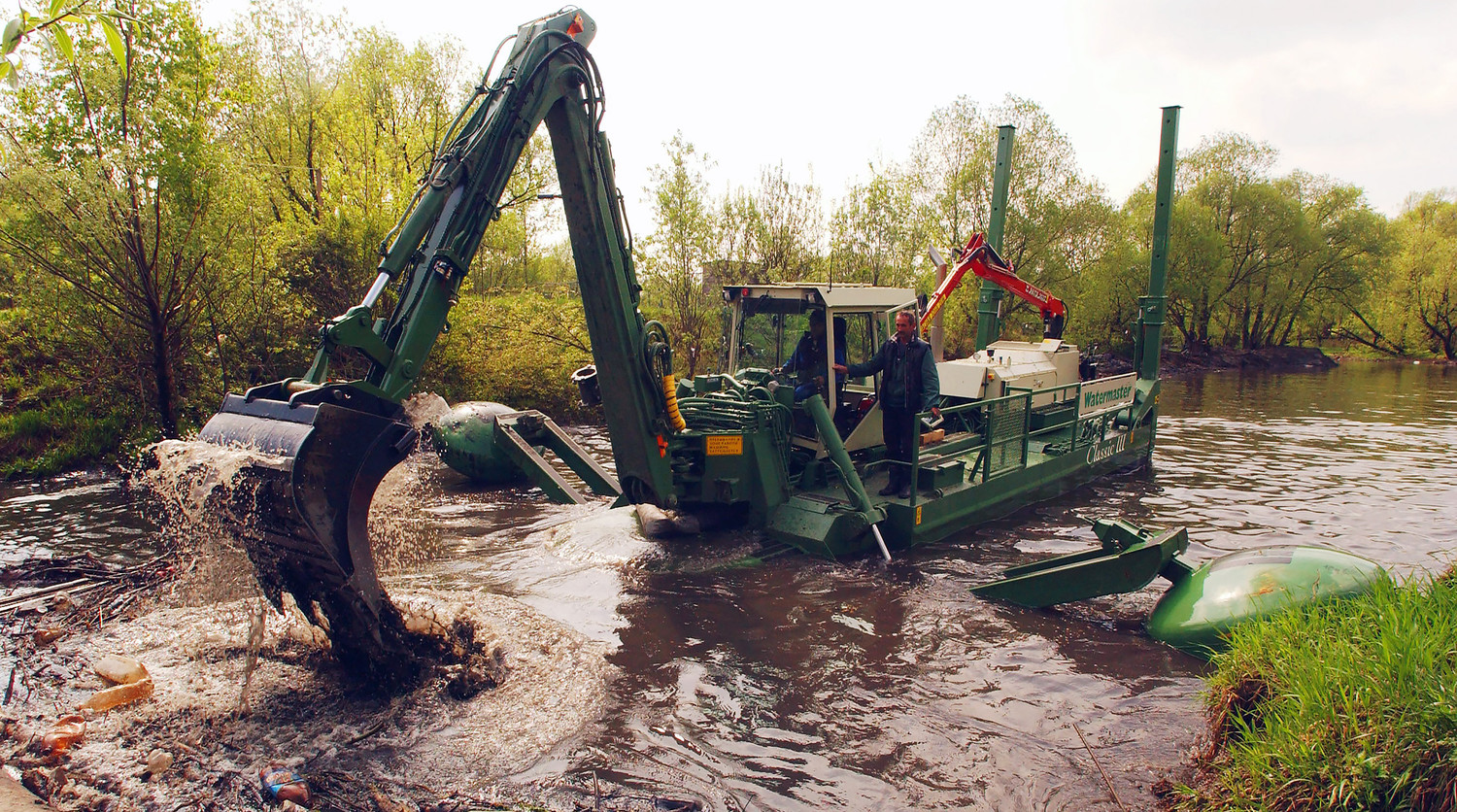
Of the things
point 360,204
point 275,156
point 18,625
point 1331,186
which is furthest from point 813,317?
point 1331,186

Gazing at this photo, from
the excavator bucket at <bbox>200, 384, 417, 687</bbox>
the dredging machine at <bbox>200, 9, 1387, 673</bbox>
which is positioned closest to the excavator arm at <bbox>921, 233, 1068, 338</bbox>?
the dredging machine at <bbox>200, 9, 1387, 673</bbox>

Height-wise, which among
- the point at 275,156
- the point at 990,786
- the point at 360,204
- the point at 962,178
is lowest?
the point at 990,786

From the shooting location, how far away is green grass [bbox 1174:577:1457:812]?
2990mm

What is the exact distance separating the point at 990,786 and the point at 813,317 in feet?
15.9

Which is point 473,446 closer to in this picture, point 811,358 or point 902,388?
point 811,358

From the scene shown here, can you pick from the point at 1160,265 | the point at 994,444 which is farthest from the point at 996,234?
the point at 994,444

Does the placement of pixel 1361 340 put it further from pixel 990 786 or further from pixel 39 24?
pixel 39 24

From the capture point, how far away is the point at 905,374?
26.1 feet

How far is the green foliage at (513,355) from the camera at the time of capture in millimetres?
16297

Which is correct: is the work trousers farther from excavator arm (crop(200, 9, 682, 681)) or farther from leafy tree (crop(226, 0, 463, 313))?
leafy tree (crop(226, 0, 463, 313))

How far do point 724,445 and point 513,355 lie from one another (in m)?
10.4

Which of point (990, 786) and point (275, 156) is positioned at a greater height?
point (275, 156)

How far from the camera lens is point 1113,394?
11.7 m

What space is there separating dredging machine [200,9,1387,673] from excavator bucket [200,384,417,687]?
0.01 m
